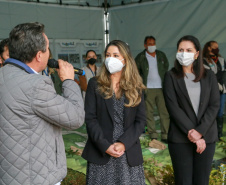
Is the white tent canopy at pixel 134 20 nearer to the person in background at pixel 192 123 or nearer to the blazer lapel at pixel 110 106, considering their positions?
the person in background at pixel 192 123

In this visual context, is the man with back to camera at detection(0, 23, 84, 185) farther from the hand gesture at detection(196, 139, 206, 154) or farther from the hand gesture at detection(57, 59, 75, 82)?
the hand gesture at detection(196, 139, 206, 154)

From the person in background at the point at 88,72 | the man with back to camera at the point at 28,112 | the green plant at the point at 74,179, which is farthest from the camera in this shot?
the person in background at the point at 88,72

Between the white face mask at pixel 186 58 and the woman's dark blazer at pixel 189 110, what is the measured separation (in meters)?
0.17

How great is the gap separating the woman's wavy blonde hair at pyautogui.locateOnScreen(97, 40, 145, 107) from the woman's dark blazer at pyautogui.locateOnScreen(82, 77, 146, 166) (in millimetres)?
63

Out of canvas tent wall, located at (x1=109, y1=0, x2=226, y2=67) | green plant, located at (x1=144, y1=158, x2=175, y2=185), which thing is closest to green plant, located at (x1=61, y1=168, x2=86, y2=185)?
green plant, located at (x1=144, y1=158, x2=175, y2=185)

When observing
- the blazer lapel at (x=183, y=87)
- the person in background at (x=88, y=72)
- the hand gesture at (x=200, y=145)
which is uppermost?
the blazer lapel at (x=183, y=87)

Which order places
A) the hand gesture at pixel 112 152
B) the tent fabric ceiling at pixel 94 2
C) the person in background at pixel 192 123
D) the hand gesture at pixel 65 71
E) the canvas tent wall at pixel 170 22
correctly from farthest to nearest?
1. the tent fabric ceiling at pixel 94 2
2. the canvas tent wall at pixel 170 22
3. the person in background at pixel 192 123
4. the hand gesture at pixel 112 152
5. the hand gesture at pixel 65 71

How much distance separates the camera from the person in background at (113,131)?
2.49 meters

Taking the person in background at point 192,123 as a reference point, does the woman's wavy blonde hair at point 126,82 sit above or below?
above

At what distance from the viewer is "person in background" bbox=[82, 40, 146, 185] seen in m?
2.49

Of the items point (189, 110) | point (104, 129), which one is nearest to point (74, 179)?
point (104, 129)

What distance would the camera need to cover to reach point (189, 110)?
2.77m

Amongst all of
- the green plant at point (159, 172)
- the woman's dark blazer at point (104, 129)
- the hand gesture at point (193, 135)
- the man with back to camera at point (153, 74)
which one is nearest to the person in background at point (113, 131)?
the woman's dark blazer at point (104, 129)

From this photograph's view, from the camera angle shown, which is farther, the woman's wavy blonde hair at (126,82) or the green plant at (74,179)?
the green plant at (74,179)
